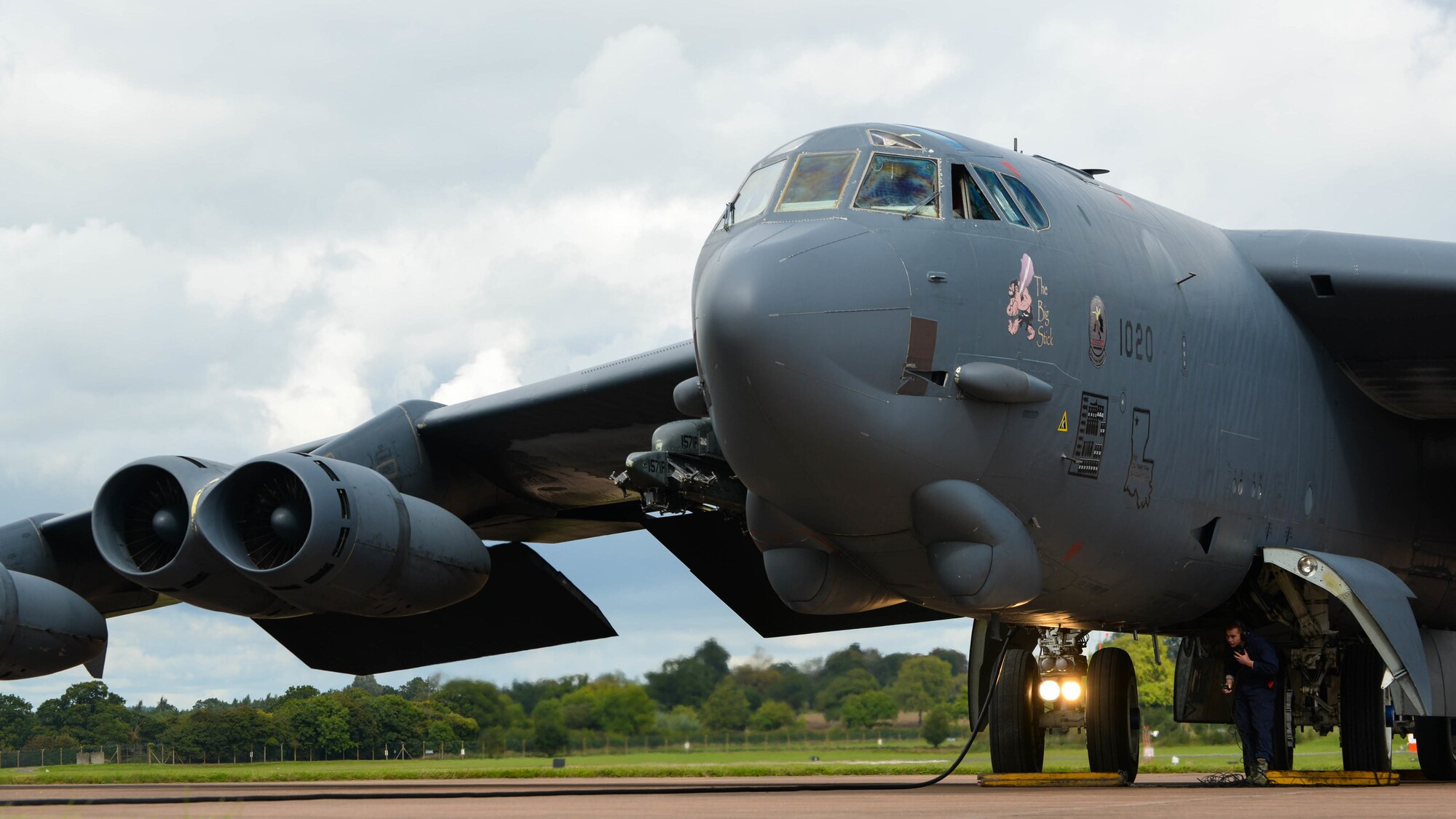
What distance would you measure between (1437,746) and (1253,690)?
11.9 feet

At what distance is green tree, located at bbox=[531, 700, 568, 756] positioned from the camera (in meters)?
14.5

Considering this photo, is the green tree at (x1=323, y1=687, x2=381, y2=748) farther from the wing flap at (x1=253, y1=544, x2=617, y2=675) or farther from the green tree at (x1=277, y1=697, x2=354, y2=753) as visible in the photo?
the wing flap at (x1=253, y1=544, x2=617, y2=675)

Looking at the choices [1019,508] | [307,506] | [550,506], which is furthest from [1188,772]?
[307,506]

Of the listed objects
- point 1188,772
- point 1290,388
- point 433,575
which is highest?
point 1290,388

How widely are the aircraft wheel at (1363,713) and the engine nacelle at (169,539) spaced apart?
774 centimetres

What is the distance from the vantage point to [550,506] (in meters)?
14.3

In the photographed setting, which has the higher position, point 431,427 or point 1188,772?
point 431,427

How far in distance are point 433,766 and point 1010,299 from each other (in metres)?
8.49

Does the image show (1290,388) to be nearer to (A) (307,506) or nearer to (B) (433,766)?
(A) (307,506)

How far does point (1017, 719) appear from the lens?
34.6ft

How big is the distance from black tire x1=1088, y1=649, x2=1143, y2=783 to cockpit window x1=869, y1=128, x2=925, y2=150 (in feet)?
12.3

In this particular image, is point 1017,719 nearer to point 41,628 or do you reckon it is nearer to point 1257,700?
point 1257,700

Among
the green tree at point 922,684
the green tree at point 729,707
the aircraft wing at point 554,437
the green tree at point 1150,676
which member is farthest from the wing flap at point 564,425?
the green tree at point 1150,676

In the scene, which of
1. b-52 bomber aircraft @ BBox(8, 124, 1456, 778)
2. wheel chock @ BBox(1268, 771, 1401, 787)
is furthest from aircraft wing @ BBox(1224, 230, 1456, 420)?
wheel chock @ BBox(1268, 771, 1401, 787)
